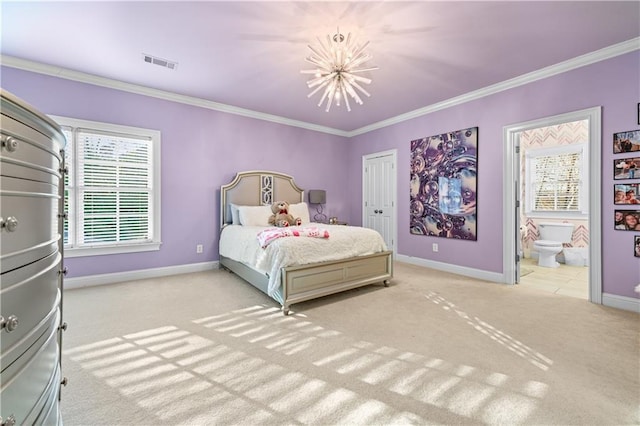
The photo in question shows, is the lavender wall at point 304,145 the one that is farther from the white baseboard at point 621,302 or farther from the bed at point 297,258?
the bed at point 297,258

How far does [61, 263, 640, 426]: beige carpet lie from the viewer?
145 cm

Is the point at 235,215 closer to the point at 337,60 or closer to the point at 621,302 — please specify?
the point at 337,60

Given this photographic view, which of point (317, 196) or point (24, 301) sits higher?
point (317, 196)

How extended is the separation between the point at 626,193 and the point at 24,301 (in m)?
4.44

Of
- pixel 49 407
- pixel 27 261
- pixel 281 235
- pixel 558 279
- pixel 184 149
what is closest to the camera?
pixel 27 261

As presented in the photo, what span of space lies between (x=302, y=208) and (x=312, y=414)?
3.62m

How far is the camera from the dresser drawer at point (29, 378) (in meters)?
0.76

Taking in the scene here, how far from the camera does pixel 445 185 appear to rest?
4402 mm

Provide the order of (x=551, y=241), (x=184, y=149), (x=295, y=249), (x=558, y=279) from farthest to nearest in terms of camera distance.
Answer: (x=551, y=241) < (x=184, y=149) < (x=558, y=279) < (x=295, y=249)

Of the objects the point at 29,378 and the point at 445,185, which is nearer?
the point at 29,378

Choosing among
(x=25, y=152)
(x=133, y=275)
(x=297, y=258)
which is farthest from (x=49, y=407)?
(x=133, y=275)

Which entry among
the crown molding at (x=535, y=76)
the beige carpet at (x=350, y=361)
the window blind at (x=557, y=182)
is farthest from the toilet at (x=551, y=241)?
the crown molding at (x=535, y=76)

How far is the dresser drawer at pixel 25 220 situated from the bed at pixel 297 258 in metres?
1.94

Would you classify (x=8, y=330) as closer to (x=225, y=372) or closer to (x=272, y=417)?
(x=272, y=417)
